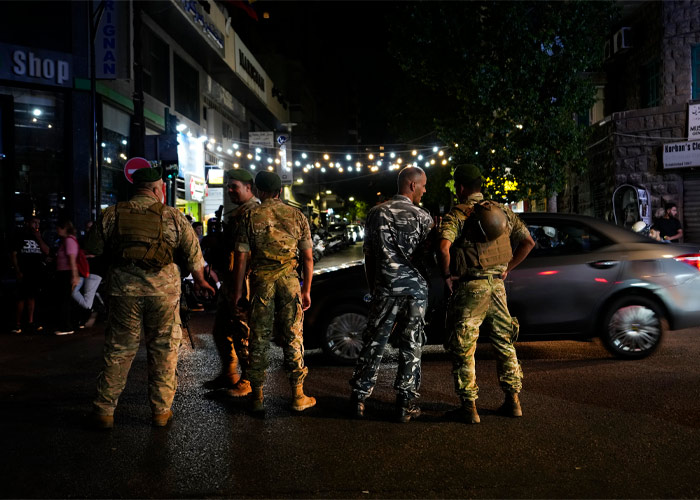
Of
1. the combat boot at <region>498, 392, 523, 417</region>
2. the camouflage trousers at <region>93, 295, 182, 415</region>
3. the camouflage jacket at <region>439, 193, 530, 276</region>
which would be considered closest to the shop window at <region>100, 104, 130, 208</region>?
the camouflage trousers at <region>93, 295, 182, 415</region>

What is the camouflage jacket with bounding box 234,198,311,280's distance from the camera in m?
4.93

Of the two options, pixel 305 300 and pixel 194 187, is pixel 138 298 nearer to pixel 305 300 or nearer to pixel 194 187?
pixel 305 300

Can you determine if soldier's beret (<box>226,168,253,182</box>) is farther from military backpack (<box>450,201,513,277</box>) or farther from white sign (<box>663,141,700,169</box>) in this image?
white sign (<box>663,141,700,169</box>)

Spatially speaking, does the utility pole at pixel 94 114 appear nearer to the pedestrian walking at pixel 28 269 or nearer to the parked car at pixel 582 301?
the pedestrian walking at pixel 28 269

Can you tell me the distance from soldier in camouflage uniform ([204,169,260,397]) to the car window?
129 inches

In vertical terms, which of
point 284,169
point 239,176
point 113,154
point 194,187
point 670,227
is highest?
point 284,169

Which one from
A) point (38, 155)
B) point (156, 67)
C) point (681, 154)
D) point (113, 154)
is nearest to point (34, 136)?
point (38, 155)

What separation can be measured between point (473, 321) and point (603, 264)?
2.83 m

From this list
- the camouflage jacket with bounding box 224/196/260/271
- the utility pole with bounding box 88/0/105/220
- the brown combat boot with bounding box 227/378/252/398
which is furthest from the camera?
the utility pole with bounding box 88/0/105/220

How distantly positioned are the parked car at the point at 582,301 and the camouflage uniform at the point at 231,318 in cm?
142

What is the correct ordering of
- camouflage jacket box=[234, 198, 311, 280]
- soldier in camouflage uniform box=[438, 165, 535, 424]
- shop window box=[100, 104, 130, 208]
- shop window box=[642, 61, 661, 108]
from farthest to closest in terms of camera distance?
1. shop window box=[642, 61, 661, 108]
2. shop window box=[100, 104, 130, 208]
3. camouflage jacket box=[234, 198, 311, 280]
4. soldier in camouflage uniform box=[438, 165, 535, 424]

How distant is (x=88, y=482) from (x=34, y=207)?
14141 millimetres

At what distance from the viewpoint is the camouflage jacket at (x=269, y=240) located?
493cm

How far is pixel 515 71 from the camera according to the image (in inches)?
755
